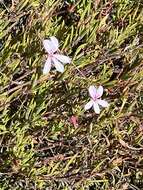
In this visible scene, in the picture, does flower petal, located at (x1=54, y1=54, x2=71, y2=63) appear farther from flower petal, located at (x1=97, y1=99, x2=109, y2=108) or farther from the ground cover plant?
flower petal, located at (x1=97, y1=99, x2=109, y2=108)

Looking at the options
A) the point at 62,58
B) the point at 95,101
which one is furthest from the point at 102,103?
the point at 62,58

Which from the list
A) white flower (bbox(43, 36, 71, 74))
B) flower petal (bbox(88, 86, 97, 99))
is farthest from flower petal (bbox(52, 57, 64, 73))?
flower petal (bbox(88, 86, 97, 99))

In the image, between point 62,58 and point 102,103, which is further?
point 102,103


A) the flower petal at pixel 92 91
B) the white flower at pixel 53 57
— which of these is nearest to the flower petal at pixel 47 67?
the white flower at pixel 53 57

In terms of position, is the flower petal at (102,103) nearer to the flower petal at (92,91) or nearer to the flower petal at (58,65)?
the flower petal at (92,91)

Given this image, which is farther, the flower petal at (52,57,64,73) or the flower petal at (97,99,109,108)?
the flower petal at (97,99,109,108)

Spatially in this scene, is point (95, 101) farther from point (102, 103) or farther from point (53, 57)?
point (53, 57)
